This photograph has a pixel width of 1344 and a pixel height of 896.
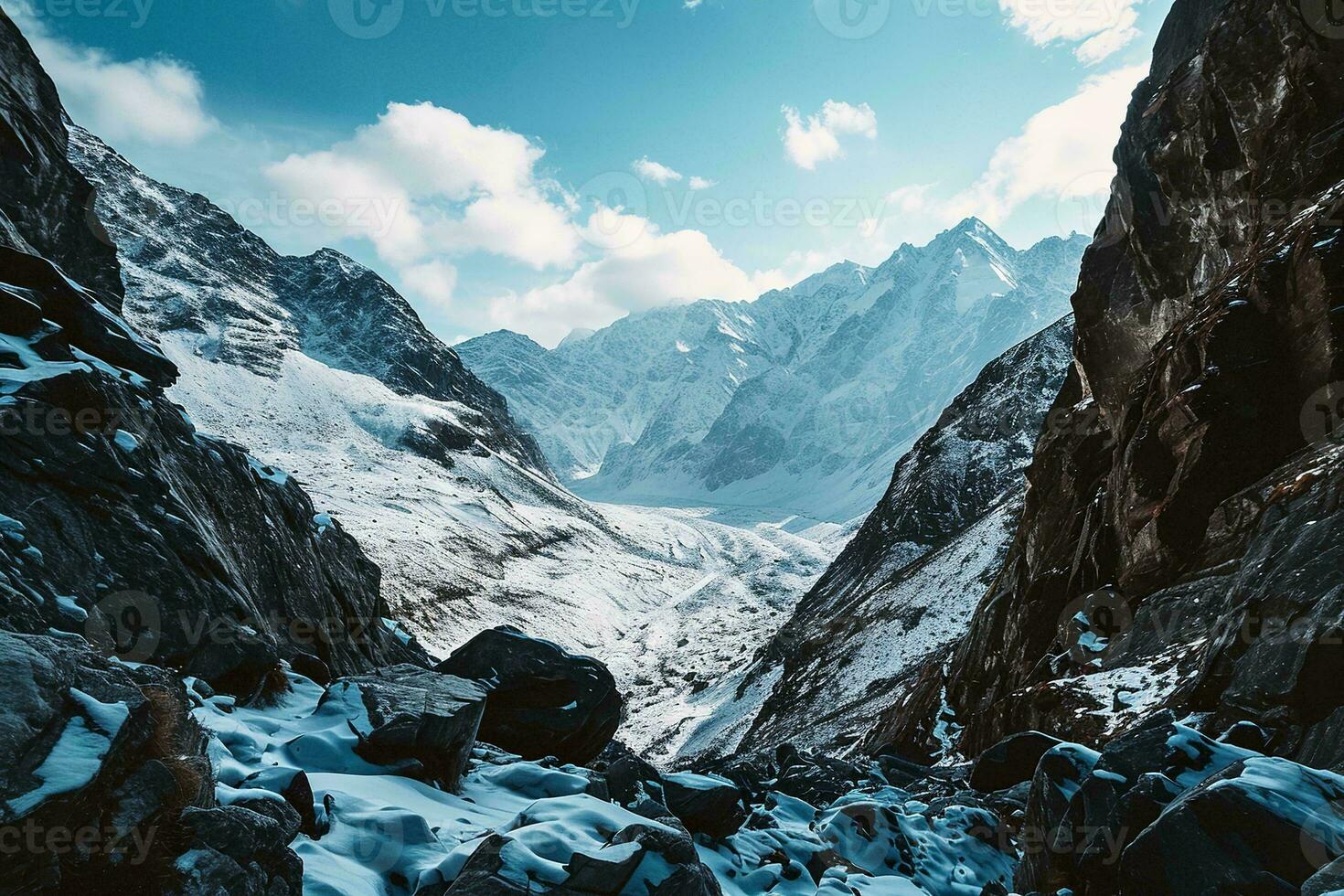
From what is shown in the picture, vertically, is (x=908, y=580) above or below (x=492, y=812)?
above

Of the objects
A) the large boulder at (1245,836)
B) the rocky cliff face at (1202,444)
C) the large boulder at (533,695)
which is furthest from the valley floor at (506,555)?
the large boulder at (1245,836)

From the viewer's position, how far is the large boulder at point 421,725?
1071 cm

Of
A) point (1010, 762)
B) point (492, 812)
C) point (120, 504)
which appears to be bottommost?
point (492, 812)

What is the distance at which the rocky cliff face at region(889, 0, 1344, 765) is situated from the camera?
35.6 feet

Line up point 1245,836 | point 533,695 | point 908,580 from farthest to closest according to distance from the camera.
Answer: point 908,580, point 533,695, point 1245,836

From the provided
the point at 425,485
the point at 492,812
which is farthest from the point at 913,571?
the point at 425,485

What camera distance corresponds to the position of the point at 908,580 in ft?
189

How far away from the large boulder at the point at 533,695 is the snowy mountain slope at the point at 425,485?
48.1 metres

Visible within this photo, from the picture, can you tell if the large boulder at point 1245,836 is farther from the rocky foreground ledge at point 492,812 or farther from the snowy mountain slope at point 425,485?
the snowy mountain slope at point 425,485

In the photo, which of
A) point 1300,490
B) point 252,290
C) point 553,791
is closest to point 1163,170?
point 1300,490

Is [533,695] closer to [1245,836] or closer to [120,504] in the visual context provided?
[120,504]

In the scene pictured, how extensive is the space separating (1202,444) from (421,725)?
17991mm

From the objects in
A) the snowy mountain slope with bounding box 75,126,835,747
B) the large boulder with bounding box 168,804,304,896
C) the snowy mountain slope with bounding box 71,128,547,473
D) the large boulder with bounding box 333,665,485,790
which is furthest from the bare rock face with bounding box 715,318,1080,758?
the snowy mountain slope with bounding box 71,128,547,473

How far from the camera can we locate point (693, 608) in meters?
117
